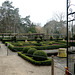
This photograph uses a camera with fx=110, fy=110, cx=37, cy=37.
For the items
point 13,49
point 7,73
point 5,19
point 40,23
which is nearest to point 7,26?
point 5,19

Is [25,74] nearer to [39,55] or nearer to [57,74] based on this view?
[57,74]

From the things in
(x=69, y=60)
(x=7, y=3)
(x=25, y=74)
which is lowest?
(x=25, y=74)

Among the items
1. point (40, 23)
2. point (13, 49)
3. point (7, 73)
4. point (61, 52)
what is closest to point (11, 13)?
point (40, 23)

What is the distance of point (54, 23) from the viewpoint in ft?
135

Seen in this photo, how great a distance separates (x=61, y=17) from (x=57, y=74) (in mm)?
34310

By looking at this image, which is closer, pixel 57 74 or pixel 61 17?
pixel 57 74

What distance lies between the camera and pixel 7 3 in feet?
120

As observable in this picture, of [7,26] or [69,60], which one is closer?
[69,60]

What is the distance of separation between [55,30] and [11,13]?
16954 mm

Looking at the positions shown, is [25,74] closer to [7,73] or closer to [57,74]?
[7,73]

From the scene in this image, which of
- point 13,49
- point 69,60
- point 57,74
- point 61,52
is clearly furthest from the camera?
point 13,49

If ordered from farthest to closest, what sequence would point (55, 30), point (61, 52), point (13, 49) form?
point (55, 30), point (13, 49), point (61, 52)

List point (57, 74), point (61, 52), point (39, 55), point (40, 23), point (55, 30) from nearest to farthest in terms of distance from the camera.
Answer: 1. point (57, 74)
2. point (39, 55)
3. point (61, 52)
4. point (55, 30)
5. point (40, 23)

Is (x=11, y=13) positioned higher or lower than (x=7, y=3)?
lower
